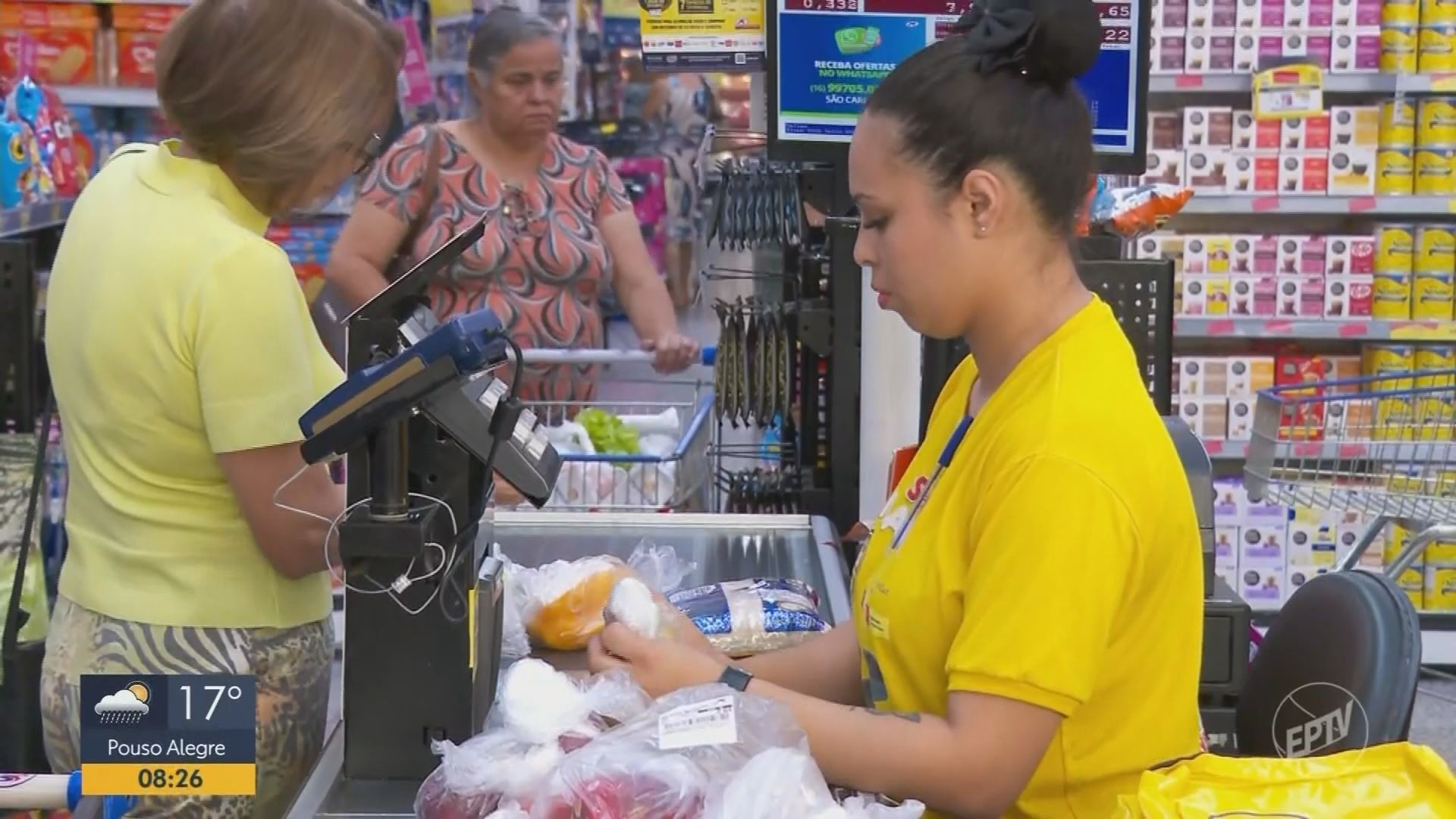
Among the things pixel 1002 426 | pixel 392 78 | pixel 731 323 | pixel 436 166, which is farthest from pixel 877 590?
pixel 436 166

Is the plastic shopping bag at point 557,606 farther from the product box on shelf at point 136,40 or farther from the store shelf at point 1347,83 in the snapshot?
the store shelf at point 1347,83

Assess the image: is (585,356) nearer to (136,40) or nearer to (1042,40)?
(1042,40)

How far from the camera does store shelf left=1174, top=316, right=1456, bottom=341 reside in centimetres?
481

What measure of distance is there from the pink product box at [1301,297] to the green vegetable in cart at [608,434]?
Result: 111 inches

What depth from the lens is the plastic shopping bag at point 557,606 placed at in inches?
69.1

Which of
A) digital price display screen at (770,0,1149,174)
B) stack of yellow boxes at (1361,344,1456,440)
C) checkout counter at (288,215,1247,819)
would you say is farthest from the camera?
stack of yellow boxes at (1361,344,1456,440)

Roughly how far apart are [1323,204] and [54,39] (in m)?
3.96

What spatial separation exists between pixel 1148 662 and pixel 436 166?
92.5 inches

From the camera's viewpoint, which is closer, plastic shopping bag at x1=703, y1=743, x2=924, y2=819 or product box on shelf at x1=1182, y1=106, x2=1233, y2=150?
plastic shopping bag at x1=703, y1=743, x2=924, y2=819

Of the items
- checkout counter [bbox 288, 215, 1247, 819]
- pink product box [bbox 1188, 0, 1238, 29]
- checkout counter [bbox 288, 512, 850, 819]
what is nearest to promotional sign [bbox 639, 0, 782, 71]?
checkout counter [bbox 288, 512, 850, 819]

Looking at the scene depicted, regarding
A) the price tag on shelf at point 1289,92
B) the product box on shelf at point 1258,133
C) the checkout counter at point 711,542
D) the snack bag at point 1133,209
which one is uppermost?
the price tag on shelf at point 1289,92

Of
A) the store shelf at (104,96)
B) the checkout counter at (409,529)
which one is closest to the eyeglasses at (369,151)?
the checkout counter at (409,529)
